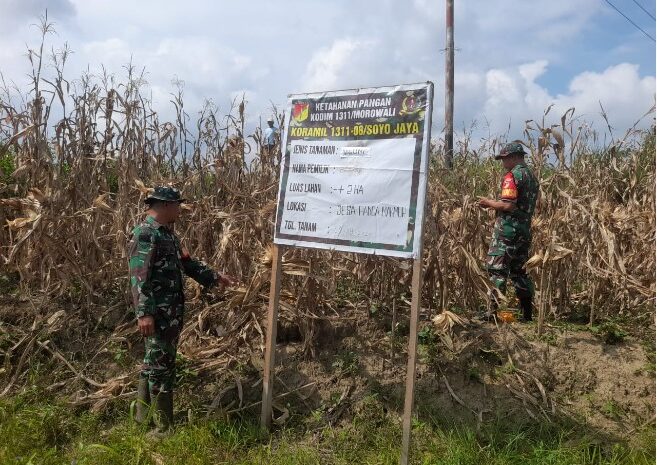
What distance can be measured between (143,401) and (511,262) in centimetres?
339

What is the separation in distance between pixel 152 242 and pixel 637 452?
3495 millimetres

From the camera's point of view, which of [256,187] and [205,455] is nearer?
[205,455]

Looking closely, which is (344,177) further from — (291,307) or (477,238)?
(477,238)

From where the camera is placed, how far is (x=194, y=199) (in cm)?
589

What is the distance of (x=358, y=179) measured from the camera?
3.66 meters

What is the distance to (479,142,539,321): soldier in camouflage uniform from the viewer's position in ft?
17.1

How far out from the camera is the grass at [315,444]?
Result: 12.1 ft

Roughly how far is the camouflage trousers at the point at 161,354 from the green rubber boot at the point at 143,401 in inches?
2.0

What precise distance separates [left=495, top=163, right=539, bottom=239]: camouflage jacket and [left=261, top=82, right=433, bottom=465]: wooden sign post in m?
1.97

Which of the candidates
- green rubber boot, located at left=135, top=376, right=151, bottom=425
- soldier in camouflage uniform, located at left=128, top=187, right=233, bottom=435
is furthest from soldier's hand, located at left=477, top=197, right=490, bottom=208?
green rubber boot, located at left=135, top=376, right=151, bottom=425

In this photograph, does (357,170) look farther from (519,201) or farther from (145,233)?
(519,201)

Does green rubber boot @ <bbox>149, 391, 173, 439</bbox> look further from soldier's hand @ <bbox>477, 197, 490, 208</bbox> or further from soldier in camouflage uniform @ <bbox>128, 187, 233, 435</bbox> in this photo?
soldier's hand @ <bbox>477, 197, 490, 208</bbox>

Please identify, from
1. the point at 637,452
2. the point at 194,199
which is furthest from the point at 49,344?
the point at 637,452

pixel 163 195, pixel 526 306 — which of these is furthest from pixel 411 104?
pixel 526 306
